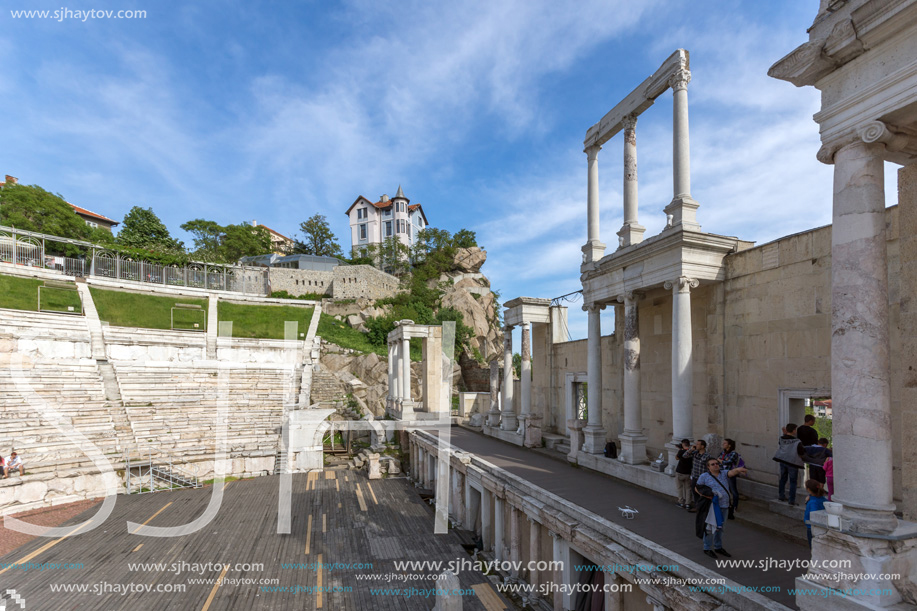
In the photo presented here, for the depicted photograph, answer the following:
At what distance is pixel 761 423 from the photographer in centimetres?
941

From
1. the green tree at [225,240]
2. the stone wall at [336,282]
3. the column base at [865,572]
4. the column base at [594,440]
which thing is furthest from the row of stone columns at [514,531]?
the green tree at [225,240]

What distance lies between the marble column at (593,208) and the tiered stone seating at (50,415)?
20142mm

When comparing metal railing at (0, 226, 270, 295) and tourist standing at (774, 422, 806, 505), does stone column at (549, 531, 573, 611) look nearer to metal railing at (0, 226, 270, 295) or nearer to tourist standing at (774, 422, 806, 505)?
tourist standing at (774, 422, 806, 505)

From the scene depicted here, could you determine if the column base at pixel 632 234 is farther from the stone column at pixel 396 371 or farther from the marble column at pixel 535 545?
the stone column at pixel 396 371

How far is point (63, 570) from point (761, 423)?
17110 millimetres

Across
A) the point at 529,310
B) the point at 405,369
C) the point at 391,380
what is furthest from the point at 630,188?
the point at 391,380

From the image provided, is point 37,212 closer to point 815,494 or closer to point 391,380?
point 391,380

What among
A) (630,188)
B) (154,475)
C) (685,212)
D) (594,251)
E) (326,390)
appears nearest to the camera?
(685,212)

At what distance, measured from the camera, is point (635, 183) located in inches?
490

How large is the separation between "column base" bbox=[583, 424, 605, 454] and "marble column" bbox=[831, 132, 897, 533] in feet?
26.9

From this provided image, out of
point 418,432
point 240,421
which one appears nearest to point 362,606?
point 418,432

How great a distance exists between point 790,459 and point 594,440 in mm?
5356

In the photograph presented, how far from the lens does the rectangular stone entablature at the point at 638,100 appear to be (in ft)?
34.5

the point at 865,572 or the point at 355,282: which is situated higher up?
the point at 355,282
